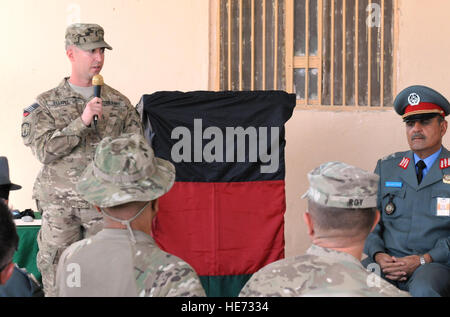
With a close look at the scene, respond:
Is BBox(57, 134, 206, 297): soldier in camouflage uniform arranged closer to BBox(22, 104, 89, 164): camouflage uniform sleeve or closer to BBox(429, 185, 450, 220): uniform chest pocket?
BBox(22, 104, 89, 164): camouflage uniform sleeve

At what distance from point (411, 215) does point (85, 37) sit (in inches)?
75.3

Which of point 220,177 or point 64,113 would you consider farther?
point 220,177

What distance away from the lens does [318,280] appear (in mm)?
1502

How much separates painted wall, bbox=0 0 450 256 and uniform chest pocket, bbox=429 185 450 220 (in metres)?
1.42

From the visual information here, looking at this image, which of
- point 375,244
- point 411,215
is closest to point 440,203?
point 411,215

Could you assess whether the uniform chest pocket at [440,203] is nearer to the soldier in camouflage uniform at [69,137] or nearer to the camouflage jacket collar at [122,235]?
the soldier in camouflage uniform at [69,137]

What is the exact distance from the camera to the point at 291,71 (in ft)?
14.6

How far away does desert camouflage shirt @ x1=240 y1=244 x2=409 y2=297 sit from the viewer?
1.48 m

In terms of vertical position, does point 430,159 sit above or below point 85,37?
below

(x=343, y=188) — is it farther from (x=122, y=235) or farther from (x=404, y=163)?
(x=404, y=163)

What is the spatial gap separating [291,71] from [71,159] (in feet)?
6.62

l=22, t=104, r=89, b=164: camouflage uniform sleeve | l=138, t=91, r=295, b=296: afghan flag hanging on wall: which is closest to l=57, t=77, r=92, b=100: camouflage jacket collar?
l=22, t=104, r=89, b=164: camouflage uniform sleeve

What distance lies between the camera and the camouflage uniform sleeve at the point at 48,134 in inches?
115
